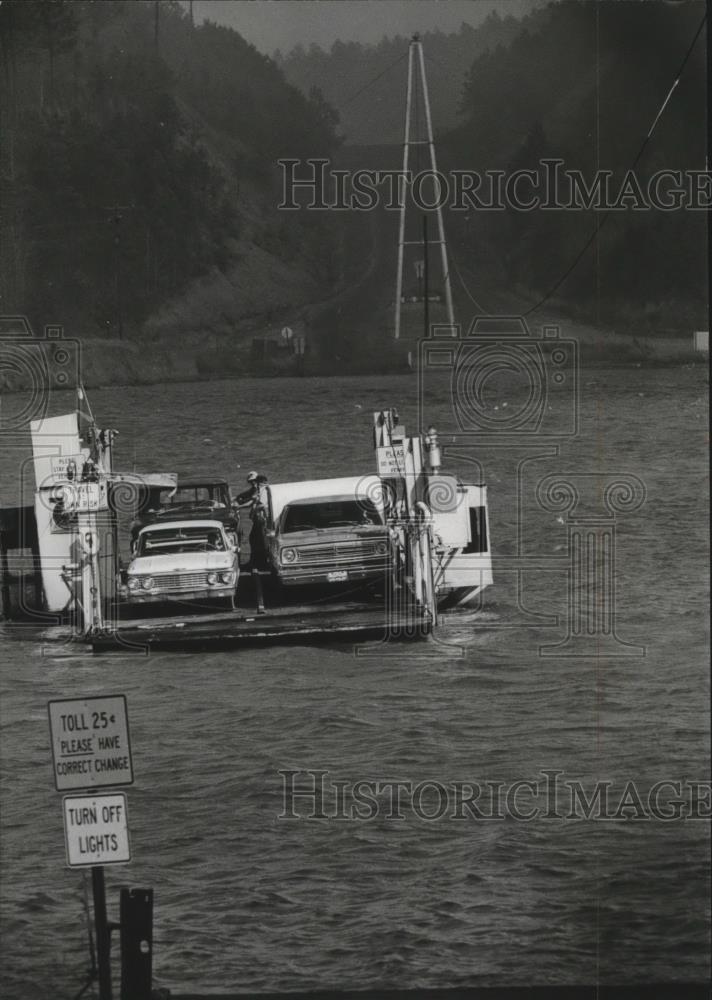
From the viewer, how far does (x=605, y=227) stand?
942 cm

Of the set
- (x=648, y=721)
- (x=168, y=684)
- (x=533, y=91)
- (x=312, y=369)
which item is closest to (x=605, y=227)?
(x=533, y=91)

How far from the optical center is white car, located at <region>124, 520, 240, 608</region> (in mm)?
10297

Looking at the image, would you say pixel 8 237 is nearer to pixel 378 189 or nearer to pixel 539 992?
pixel 378 189

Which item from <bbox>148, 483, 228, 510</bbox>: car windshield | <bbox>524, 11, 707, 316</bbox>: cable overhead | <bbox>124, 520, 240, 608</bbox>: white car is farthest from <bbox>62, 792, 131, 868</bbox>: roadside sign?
<bbox>524, 11, 707, 316</bbox>: cable overhead

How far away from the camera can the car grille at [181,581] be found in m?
10.4

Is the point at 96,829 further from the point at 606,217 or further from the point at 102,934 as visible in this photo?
the point at 606,217

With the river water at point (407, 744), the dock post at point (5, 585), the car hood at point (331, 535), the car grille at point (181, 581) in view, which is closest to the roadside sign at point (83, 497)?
the river water at point (407, 744)

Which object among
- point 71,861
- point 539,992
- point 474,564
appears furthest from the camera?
point 474,564

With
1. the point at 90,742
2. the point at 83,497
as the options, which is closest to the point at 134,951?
the point at 90,742

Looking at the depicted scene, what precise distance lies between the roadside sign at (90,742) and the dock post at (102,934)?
0.41 metres

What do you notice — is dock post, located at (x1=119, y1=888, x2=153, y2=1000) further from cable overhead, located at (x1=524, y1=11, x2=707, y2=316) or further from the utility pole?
cable overhead, located at (x1=524, y1=11, x2=707, y2=316)

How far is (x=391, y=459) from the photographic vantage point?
9.88 m

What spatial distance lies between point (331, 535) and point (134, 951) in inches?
140

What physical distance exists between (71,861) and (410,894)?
201 centimetres
